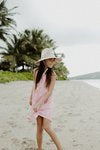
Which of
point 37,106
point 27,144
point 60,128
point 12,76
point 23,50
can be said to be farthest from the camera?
point 23,50

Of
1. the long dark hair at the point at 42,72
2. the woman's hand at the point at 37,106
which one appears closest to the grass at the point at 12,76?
the long dark hair at the point at 42,72

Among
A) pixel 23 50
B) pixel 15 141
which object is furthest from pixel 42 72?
pixel 23 50

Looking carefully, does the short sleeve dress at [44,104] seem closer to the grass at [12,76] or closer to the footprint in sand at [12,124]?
the footprint in sand at [12,124]

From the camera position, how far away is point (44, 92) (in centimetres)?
500

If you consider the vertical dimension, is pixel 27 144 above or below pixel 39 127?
below

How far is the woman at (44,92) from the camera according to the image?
4.96 metres

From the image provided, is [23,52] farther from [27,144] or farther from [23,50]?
[27,144]

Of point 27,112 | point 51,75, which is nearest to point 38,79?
point 51,75

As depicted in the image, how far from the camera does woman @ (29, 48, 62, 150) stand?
4.96 m

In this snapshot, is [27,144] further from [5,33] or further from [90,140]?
[5,33]

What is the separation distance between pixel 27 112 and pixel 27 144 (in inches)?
136

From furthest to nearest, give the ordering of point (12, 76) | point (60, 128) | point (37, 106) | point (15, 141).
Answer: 1. point (12, 76)
2. point (60, 128)
3. point (15, 141)
4. point (37, 106)

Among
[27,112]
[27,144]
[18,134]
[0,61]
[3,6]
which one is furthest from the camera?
[0,61]

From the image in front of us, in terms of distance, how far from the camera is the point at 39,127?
16.8 feet
